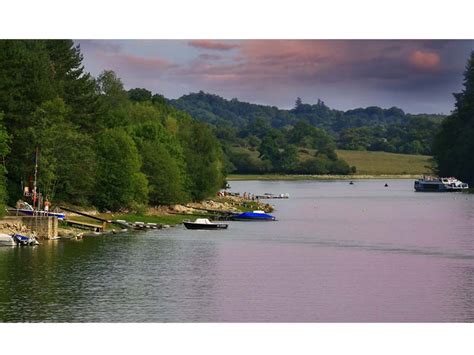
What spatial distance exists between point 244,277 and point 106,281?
10484mm

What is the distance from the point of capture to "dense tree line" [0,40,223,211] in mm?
107250

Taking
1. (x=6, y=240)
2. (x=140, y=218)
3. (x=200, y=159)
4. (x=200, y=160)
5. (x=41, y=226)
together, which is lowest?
(x=6, y=240)

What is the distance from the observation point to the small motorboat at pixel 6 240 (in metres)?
88.3

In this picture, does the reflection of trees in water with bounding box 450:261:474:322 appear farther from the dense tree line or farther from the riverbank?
the dense tree line

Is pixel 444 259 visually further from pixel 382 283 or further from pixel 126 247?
pixel 126 247

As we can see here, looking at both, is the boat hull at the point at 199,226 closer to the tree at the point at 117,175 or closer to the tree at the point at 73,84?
the tree at the point at 117,175

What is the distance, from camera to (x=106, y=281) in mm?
72750

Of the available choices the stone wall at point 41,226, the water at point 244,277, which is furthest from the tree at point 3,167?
the water at point 244,277

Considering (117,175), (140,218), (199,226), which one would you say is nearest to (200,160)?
(140,218)

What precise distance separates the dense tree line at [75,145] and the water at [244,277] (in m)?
10.4

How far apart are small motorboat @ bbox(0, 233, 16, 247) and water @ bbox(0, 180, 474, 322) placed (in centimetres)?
147

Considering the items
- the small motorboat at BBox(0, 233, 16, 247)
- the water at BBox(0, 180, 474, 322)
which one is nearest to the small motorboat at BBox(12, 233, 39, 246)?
the small motorboat at BBox(0, 233, 16, 247)

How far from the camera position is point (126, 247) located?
93750mm

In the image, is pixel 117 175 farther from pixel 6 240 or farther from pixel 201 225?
pixel 6 240
